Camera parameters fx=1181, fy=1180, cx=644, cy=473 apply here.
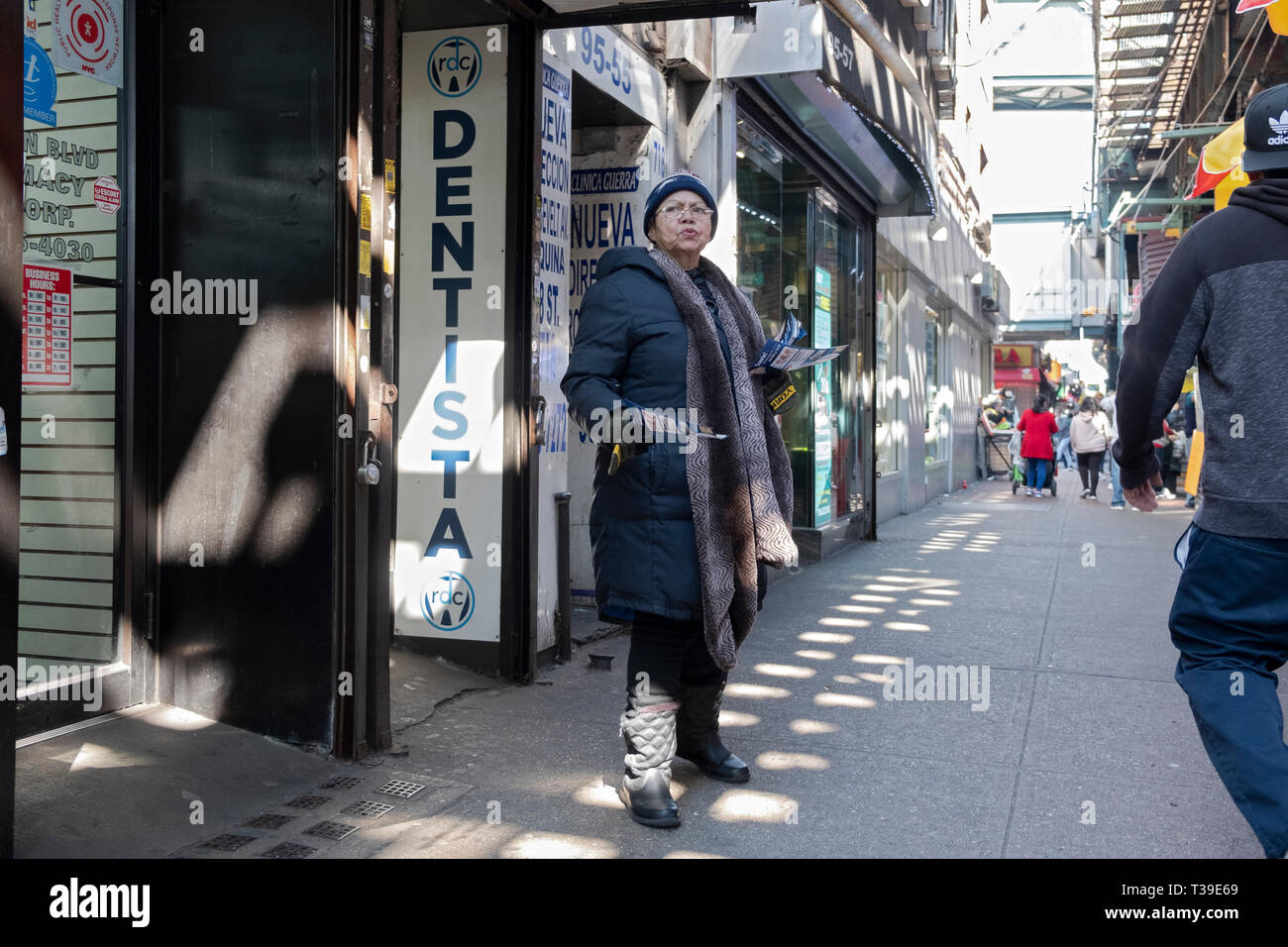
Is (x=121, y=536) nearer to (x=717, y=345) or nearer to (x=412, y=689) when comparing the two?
(x=412, y=689)

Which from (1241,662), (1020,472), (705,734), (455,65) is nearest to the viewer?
(1241,662)

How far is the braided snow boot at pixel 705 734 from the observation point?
3.86 metres

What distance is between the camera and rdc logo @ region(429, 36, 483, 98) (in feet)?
17.2

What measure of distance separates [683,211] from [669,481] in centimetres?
85

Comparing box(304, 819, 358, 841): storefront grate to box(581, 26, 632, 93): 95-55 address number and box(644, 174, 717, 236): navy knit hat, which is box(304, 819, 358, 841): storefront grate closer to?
box(644, 174, 717, 236): navy knit hat

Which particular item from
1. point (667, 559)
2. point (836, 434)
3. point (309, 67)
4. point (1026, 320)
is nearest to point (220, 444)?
point (309, 67)

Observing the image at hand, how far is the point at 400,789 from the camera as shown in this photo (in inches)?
147

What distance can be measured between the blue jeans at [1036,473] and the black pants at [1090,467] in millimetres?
539

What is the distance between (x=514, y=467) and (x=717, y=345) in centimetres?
183

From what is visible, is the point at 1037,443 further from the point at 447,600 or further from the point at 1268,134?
the point at 1268,134

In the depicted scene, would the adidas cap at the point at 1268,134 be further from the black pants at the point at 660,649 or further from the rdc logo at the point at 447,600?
the rdc logo at the point at 447,600

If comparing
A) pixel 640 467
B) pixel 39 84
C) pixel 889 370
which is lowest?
pixel 640 467

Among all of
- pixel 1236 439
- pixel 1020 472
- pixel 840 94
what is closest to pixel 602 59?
pixel 840 94
